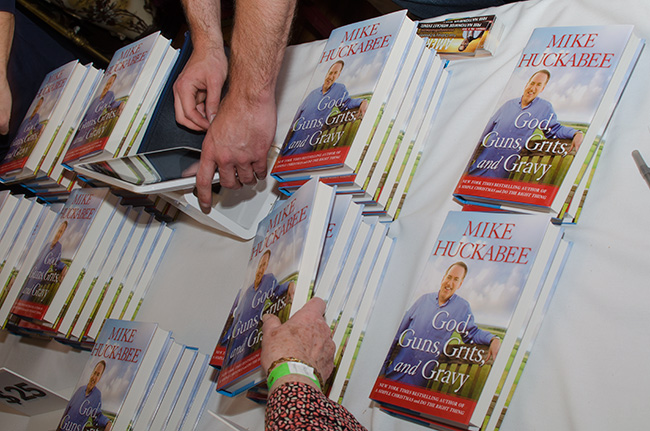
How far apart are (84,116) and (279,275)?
99 centimetres

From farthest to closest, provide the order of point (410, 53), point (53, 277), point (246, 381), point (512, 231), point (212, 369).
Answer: point (53, 277), point (212, 369), point (410, 53), point (246, 381), point (512, 231)

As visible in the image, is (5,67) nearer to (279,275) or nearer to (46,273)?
(46,273)

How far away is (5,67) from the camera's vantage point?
6.33ft

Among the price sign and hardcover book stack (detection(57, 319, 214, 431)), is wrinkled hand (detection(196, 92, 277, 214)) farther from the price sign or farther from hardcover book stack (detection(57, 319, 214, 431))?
the price sign

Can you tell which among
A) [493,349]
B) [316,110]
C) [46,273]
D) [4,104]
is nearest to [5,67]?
[4,104]

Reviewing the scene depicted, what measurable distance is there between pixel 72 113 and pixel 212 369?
0.94 meters

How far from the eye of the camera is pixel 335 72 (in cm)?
114

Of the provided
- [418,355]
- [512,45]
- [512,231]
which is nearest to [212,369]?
[418,355]

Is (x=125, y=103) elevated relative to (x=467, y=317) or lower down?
elevated

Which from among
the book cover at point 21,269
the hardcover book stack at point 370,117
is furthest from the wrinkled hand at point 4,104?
the hardcover book stack at point 370,117

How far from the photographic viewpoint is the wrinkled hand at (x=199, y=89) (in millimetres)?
1383

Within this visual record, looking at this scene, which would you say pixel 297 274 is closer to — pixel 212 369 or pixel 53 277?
pixel 212 369

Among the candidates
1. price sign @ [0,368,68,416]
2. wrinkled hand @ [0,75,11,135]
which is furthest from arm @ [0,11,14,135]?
price sign @ [0,368,68,416]

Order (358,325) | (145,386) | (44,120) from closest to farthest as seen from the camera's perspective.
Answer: (358,325) → (145,386) → (44,120)
